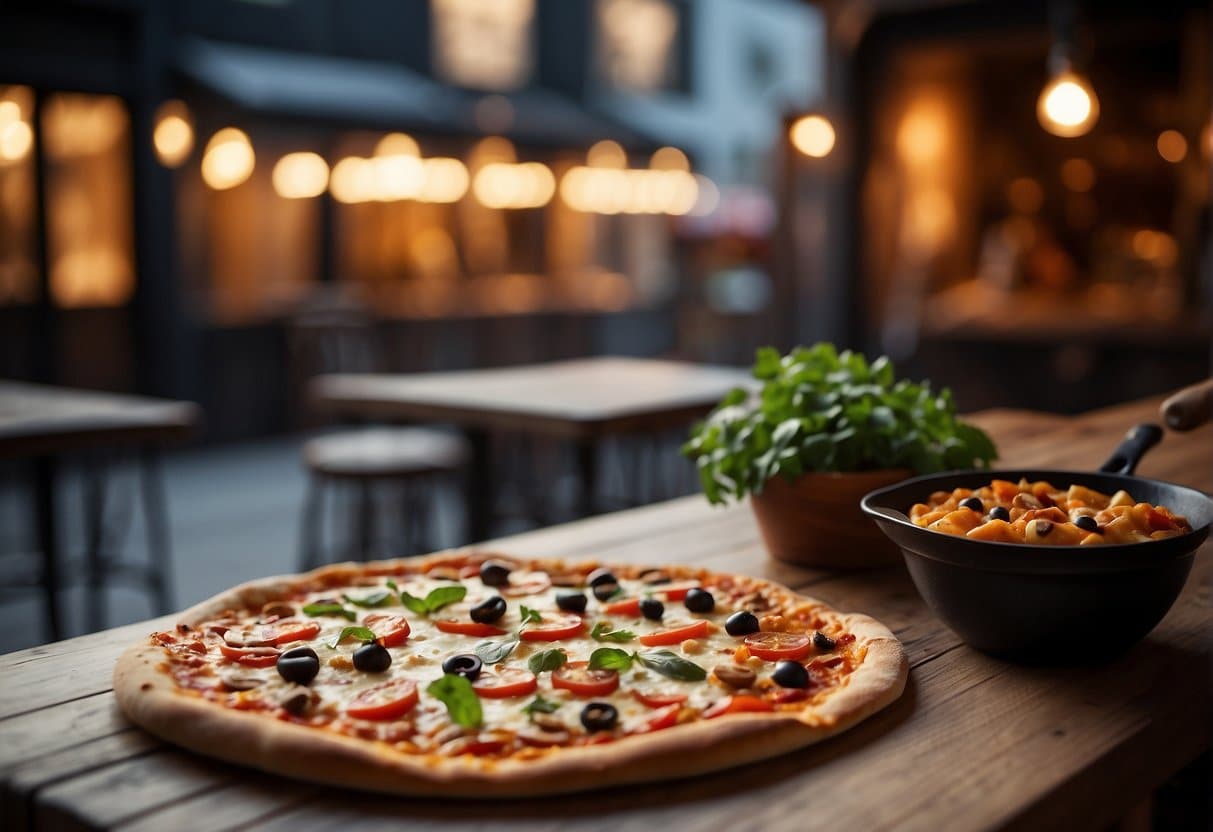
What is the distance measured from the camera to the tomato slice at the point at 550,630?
1505 mm

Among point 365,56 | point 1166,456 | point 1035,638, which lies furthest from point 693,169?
point 1035,638

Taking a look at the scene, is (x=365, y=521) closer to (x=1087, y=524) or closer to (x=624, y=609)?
(x=624, y=609)

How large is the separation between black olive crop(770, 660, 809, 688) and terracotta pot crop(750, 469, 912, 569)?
500 millimetres

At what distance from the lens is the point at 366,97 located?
10.6 meters

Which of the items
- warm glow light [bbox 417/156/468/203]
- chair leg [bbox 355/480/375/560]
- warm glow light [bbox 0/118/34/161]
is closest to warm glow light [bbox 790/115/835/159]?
chair leg [bbox 355/480/375/560]

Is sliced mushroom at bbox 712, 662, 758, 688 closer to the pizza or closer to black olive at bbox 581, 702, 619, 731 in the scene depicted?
the pizza

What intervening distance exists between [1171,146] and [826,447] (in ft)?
30.0

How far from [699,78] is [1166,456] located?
1466cm

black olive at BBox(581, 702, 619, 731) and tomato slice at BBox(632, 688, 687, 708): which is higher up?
black olive at BBox(581, 702, 619, 731)

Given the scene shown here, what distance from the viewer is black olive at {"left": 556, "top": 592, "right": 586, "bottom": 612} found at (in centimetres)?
160

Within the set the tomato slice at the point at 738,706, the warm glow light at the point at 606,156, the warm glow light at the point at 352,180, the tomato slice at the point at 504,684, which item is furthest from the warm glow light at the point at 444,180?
the tomato slice at the point at 738,706

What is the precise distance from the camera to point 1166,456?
2.65 metres

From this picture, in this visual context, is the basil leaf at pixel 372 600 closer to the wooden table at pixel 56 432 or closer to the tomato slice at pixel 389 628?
the tomato slice at pixel 389 628

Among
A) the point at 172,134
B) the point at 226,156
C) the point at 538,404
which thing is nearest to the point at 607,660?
the point at 538,404
